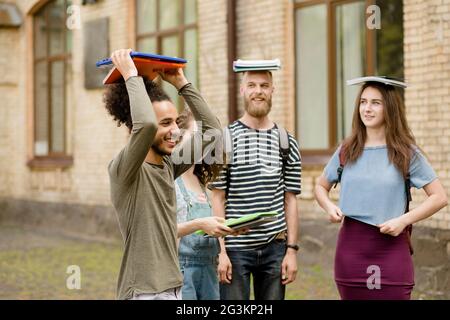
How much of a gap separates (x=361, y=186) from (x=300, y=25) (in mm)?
5996

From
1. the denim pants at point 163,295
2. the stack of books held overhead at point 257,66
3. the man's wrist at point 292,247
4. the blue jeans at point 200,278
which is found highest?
the stack of books held overhead at point 257,66

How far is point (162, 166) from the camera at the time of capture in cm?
360

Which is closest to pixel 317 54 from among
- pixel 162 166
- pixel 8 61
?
pixel 162 166

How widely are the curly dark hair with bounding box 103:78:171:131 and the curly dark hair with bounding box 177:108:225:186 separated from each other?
0.91 metres

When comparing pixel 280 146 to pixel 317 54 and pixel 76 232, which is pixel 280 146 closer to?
pixel 317 54

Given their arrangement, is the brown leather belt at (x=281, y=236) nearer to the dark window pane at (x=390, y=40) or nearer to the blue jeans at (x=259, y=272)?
the blue jeans at (x=259, y=272)

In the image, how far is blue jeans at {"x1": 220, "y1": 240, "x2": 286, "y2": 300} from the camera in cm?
479

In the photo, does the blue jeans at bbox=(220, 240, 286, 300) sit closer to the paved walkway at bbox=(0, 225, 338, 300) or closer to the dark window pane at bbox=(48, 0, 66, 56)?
the paved walkway at bbox=(0, 225, 338, 300)

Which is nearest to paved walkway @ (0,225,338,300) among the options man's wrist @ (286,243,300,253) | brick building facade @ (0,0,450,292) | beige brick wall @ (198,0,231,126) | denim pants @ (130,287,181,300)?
brick building facade @ (0,0,450,292)

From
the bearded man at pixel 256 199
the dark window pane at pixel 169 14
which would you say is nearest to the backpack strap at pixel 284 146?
the bearded man at pixel 256 199

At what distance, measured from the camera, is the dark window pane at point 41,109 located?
15.7 m

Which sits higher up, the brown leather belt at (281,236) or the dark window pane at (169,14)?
the dark window pane at (169,14)

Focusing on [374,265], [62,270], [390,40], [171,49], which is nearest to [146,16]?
[171,49]

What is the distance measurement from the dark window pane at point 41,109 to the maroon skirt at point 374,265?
11873 millimetres
